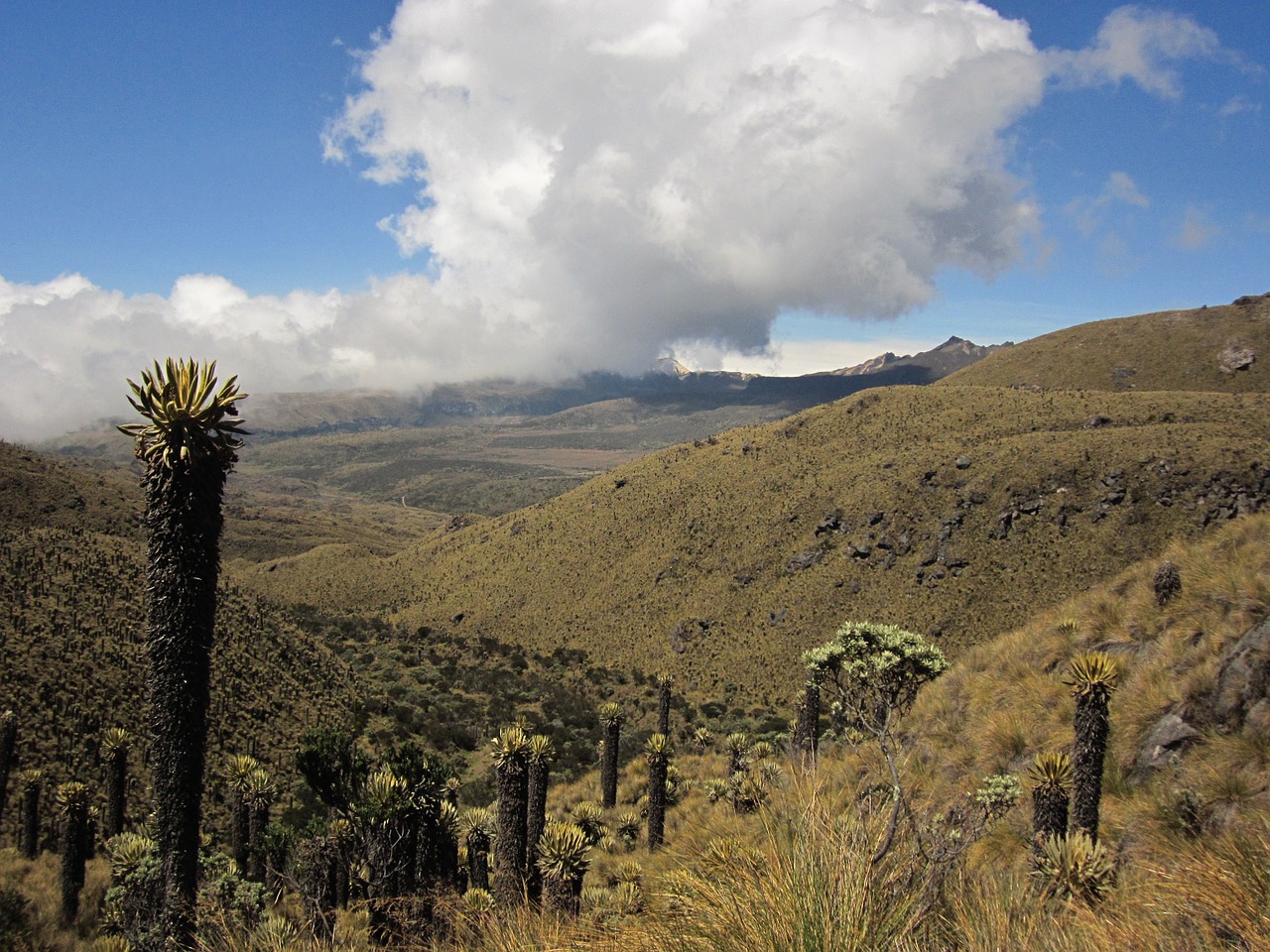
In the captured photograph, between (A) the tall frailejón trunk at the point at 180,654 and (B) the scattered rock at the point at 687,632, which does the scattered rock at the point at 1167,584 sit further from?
(B) the scattered rock at the point at 687,632

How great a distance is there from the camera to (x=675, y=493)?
88688 mm

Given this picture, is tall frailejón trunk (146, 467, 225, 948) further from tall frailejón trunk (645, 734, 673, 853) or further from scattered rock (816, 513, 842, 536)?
scattered rock (816, 513, 842, 536)

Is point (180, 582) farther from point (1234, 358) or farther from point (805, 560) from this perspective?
point (1234, 358)

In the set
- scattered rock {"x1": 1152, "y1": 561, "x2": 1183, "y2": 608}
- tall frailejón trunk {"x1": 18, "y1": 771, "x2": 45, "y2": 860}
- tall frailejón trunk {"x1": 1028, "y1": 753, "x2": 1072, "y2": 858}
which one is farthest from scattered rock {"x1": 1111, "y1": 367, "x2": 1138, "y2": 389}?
tall frailejón trunk {"x1": 18, "y1": 771, "x2": 45, "y2": 860}

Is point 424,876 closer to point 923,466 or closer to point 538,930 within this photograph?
point 538,930

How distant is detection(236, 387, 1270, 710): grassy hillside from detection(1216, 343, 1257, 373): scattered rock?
45223 mm

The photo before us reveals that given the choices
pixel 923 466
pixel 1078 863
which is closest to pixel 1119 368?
pixel 923 466

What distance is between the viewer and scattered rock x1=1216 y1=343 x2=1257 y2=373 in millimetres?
108062

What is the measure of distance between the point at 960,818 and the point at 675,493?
78540mm

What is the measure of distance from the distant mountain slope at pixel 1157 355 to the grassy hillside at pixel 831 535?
40313 millimetres

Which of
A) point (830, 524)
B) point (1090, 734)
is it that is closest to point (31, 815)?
point (1090, 734)

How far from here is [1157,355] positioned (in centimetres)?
11669

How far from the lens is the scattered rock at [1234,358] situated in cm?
10806

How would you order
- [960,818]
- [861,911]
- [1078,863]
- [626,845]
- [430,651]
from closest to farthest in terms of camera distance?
[861,911] → [1078,863] → [960,818] → [626,845] → [430,651]
